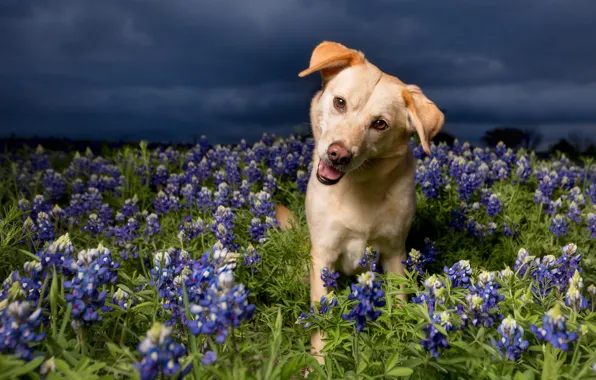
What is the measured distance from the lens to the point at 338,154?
2.88 m

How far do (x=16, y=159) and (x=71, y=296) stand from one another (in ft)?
19.3

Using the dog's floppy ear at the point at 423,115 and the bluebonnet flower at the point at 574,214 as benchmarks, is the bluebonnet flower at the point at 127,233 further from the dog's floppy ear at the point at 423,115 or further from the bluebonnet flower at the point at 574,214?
the bluebonnet flower at the point at 574,214

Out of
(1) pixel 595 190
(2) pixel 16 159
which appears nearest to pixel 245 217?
(1) pixel 595 190

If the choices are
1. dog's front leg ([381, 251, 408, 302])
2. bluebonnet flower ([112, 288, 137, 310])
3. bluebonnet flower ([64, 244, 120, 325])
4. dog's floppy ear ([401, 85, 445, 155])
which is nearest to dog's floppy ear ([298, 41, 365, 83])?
dog's floppy ear ([401, 85, 445, 155])

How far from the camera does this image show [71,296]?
6.26ft

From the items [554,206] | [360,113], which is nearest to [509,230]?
→ [554,206]

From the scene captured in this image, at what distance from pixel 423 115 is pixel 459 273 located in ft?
3.13

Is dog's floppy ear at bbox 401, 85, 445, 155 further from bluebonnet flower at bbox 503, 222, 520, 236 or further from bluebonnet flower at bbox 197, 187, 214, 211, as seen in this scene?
bluebonnet flower at bbox 197, 187, 214, 211

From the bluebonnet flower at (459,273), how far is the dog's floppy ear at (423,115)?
0.75 m

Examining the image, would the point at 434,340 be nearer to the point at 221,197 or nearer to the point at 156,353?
the point at 156,353

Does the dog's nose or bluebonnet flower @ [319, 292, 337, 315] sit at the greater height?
the dog's nose

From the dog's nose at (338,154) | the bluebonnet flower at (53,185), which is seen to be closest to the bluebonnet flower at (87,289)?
the dog's nose at (338,154)

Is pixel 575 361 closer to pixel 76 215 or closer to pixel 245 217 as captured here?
pixel 245 217

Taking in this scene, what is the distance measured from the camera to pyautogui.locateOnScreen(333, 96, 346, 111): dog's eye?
3145mm
